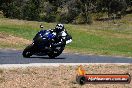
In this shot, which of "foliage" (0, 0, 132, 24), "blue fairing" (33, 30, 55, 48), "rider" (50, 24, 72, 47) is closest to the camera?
"blue fairing" (33, 30, 55, 48)

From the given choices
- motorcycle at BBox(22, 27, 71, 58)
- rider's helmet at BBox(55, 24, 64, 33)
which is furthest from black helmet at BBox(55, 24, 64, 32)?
motorcycle at BBox(22, 27, 71, 58)

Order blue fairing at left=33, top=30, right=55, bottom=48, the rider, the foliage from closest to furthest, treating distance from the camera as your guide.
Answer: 1. blue fairing at left=33, top=30, right=55, bottom=48
2. the rider
3. the foliage

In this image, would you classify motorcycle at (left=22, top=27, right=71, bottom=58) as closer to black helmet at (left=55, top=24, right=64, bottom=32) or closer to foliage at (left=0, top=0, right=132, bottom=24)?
black helmet at (left=55, top=24, right=64, bottom=32)

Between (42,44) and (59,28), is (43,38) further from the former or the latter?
(59,28)

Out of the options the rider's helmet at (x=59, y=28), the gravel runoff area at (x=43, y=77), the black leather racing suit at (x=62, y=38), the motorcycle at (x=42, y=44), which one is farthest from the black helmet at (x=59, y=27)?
the gravel runoff area at (x=43, y=77)

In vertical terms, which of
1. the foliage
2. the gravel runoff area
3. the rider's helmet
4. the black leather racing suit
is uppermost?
the rider's helmet

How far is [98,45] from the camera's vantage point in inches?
1881

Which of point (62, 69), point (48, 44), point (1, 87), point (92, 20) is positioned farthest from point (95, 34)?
point (92, 20)

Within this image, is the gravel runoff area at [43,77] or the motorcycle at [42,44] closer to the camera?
the gravel runoff area at [43,77]

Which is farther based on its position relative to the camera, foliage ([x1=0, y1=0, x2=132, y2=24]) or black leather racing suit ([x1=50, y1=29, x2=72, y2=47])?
foliage ([x1=0, y1=0, x2=132, y2=24])

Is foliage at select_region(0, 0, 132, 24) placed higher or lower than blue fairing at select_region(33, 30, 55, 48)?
lower

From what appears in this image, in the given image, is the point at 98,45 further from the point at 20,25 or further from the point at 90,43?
the point at 20,25

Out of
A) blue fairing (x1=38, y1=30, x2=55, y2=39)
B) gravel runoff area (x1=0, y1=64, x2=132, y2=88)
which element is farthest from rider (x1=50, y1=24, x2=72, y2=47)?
gravel runoff area (x1=0, y1=64, x2=132, y2=88)

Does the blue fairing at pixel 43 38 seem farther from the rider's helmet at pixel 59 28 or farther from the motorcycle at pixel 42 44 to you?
the rider's helmet at pixel 59 28
